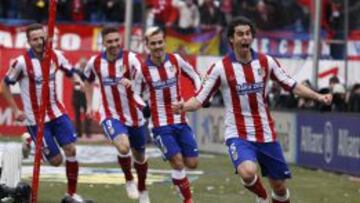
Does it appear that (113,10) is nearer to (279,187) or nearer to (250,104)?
(250,104)

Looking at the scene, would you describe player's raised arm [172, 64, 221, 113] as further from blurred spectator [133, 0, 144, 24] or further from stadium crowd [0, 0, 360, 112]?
blurred spectator [133, 0, 144, 24]

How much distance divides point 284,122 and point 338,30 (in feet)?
23.0

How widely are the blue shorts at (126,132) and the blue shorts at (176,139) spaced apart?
2.71 ft

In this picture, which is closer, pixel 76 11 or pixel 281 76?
pixel 281 76

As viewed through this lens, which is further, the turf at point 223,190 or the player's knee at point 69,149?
the turf at point 223,190

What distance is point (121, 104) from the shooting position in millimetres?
14992

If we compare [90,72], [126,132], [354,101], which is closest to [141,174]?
[126,132]

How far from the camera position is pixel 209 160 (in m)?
23.0

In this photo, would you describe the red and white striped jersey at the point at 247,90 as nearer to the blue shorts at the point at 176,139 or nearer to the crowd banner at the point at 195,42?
the blue shorts at the point at 176,139

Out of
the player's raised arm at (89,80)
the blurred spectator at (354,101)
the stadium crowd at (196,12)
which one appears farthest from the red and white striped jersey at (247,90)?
the stadium crowd at (196,12)

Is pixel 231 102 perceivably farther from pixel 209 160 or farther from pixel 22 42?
pixel 22 42

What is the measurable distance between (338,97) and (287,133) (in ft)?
8.11

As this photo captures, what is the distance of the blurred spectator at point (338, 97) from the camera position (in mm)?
23875

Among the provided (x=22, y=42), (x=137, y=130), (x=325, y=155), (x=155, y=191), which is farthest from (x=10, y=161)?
(x=22, y=42)
